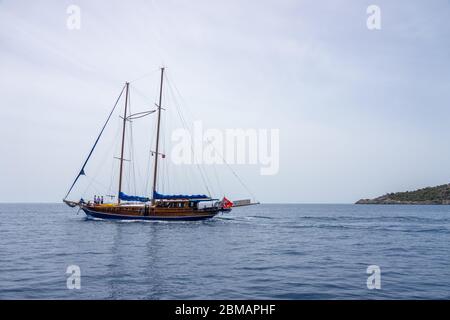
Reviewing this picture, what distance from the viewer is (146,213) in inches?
2335

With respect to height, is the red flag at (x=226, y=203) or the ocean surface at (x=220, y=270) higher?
the red flag at (x=226, y=203)

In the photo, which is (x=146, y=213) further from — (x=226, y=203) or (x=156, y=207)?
(x=226, y=203)

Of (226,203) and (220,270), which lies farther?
(226,203)

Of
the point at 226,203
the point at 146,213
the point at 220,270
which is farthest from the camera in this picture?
the point at 226,203

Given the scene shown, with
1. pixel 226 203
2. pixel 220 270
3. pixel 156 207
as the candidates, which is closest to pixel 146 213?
pixel 156 207

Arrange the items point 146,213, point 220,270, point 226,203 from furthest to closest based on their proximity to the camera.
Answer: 1. point 226,203
2. point 146,213
3. point 220,270

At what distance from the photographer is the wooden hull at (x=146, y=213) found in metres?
59.4

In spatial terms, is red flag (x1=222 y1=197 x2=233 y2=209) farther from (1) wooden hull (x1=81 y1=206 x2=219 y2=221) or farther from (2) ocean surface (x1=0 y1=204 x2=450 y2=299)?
(2) ocean surface (x1=0 y1=204 x2=450 y2=299)

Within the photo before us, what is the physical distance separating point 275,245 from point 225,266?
13.2 meters

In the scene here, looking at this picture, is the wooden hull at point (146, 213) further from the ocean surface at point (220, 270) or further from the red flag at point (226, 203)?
the ocean surface at point (220, 270)

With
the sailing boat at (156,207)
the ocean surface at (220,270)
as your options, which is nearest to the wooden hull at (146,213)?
the sailing boat at (156,207)

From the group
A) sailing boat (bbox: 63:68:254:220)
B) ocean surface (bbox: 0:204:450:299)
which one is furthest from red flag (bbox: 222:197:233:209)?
ocean surface (bbox: 0:204:450:299)
